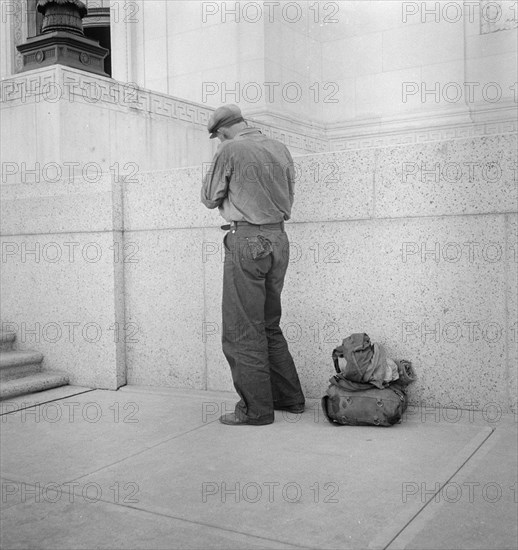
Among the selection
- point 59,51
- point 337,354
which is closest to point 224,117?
point 337,354

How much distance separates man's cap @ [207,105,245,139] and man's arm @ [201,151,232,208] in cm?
26

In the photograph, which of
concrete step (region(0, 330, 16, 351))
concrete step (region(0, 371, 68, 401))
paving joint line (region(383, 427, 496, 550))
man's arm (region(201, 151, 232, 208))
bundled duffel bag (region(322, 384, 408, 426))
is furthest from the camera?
concrete step (region(0, 330, 16, 351))

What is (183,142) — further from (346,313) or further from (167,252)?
(346,313)

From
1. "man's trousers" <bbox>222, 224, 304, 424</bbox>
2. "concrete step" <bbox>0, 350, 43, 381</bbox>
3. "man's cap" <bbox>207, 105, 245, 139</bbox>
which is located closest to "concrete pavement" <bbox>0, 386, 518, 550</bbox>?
"man's trousers" <bbox>222, 224, 304, 424</bbox>

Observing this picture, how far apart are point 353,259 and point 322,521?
2.81 m

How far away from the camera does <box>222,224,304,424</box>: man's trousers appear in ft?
17.5

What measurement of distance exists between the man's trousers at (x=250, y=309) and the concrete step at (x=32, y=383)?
239cm

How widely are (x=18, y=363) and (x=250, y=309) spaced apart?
9.76 ft

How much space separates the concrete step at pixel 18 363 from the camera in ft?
23.0

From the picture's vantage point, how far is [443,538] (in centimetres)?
332

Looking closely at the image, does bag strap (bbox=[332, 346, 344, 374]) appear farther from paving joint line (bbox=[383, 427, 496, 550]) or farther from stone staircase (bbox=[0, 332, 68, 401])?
stone staircase (bbox=[0, 332, 68, 401])

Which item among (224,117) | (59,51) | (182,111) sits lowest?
(224,117)

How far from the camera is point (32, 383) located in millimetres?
6895

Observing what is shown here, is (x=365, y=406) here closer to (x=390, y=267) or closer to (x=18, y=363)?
(x=390, y=267)
